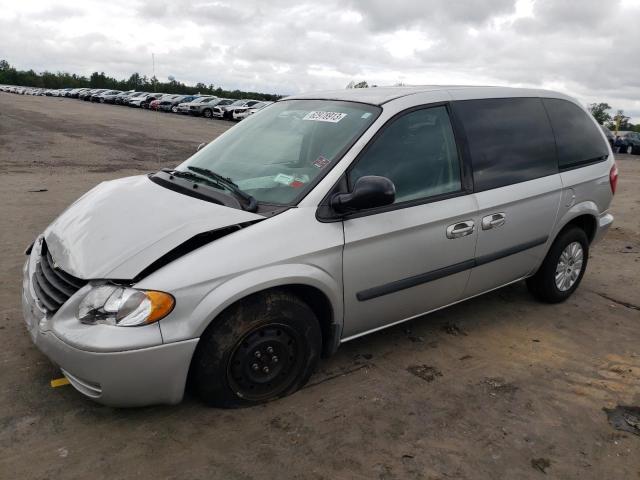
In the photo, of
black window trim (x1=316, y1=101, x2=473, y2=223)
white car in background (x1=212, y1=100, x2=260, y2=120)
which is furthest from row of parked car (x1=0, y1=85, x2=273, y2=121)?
black window trim (x1=316, y1=101, x2=473, y2=223)

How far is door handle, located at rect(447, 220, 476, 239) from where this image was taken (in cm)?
341

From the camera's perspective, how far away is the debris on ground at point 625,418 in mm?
2987

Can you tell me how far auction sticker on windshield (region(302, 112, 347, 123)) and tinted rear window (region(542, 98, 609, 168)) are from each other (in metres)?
1.92

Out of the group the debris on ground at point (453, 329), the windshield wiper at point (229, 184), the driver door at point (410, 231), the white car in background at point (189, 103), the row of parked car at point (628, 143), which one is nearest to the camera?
the windshield wiper at point (229, 184)

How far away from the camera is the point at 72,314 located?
2.53m

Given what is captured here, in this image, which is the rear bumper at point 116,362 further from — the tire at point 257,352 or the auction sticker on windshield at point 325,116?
the auction sticker on windshield at point 325,116

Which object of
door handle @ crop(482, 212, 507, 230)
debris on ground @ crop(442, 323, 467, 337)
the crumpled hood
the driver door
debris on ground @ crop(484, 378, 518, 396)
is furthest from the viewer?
debris on ground @ crop(442, 323, 467, 337)

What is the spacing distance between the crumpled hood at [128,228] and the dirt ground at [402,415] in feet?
2.61

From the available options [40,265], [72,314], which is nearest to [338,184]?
[72,314]

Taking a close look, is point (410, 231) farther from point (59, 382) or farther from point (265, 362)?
point (59, 382)

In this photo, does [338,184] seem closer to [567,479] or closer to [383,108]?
[383,108]

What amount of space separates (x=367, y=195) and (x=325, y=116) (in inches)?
34.8

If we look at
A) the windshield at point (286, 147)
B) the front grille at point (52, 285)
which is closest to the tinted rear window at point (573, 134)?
the windshield at point (286, 147)

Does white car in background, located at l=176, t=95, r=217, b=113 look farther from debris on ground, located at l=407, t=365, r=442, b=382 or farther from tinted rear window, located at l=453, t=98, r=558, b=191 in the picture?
debris on ground, located at l=407, t=365, r=442, b=382
